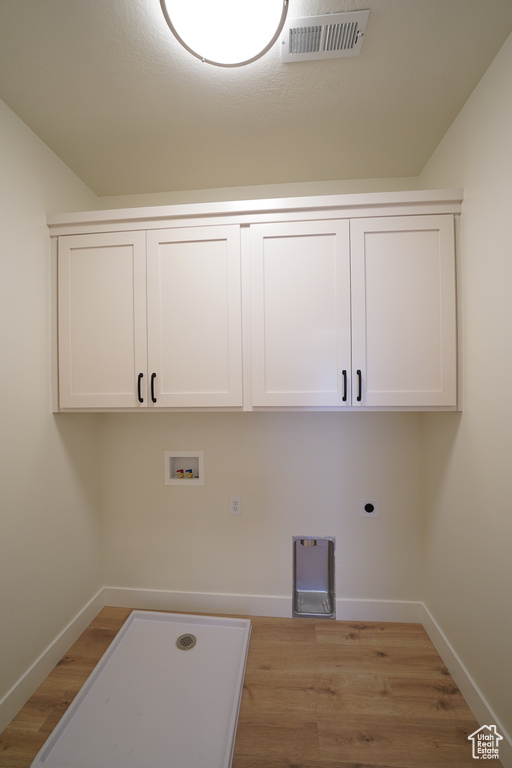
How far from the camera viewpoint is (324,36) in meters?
1.08

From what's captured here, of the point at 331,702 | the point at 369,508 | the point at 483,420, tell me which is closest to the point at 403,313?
the point at 483,420

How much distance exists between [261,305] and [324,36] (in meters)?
0.97

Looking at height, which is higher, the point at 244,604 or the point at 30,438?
the point at 30,438

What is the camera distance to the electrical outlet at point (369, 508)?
1837 mm

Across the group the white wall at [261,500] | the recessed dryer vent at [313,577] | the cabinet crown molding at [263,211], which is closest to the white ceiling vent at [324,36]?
the cabinet crown molding at [263,211]

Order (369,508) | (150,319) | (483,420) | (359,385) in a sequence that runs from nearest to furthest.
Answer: (483,420)
(359,385)
(150,319)
(369,508)

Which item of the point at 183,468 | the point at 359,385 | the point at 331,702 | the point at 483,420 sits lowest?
the point at 331,702

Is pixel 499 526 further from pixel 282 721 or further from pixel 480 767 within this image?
pixel 282 721

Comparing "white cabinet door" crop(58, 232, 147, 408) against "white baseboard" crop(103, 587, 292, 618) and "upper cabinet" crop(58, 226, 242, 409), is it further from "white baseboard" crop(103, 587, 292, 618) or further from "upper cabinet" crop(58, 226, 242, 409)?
"white baseboard" crop(103, 587, 292, 618)

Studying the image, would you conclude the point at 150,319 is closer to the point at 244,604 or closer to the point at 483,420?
the point at 483,420

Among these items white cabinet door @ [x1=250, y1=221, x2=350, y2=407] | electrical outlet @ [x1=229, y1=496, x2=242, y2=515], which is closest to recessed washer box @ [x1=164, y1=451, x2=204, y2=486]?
electrical outlet @ [x1=229, y1=496, x2=242, y2=515]

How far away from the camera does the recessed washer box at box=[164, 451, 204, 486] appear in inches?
75.7

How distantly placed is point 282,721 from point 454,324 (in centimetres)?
190

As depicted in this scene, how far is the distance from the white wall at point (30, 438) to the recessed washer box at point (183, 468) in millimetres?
517
